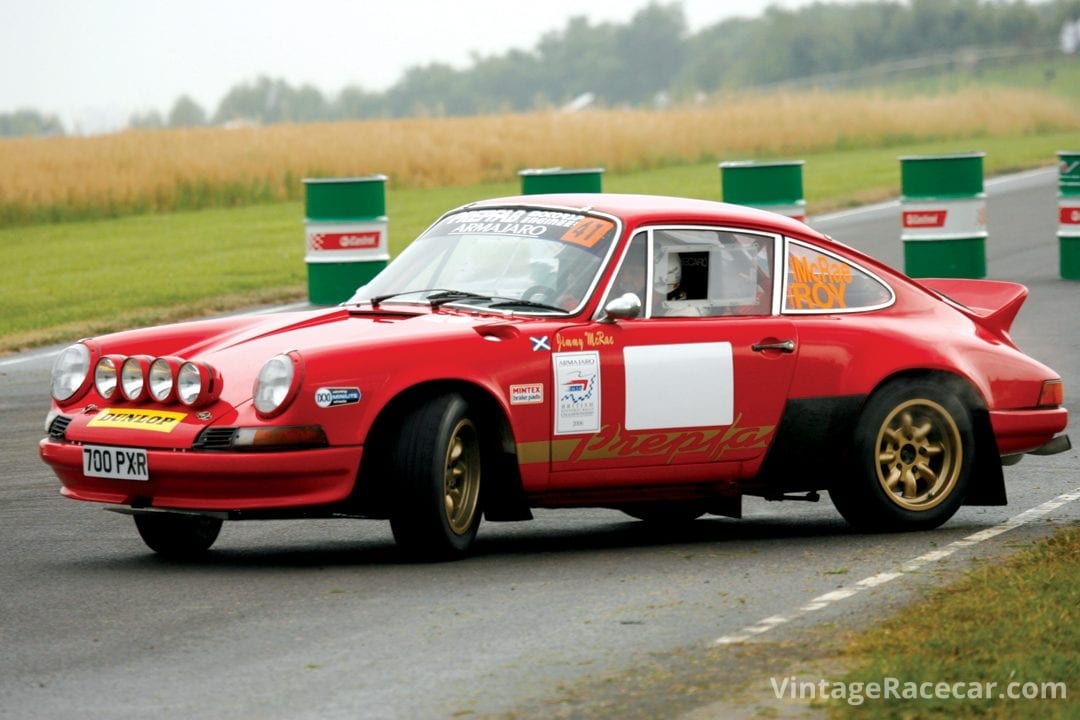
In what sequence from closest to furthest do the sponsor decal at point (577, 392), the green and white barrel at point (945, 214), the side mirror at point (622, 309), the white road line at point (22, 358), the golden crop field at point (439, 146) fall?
the sponsor decal at point (577, 392) → the side mirror at point (622, 309) → the white road line at point (22, 358) → the green and white barrel at point (945, 214) → the golden crop field at point (439, 146)

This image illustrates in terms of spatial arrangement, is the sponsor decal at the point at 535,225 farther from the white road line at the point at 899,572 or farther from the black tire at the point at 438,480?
the white road line at the point at 899,572

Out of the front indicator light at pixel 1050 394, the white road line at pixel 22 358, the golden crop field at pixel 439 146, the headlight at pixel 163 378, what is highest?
the golden crop field at pixel 439 146

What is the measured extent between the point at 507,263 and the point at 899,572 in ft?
6.42

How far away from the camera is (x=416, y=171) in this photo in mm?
34531

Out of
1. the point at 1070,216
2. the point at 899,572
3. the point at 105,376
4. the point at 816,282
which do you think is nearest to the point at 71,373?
the point at 105,376

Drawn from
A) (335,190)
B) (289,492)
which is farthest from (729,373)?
(335,190)

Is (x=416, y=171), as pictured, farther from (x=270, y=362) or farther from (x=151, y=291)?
(x=270, y=362)

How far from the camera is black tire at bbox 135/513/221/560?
7.97 meters

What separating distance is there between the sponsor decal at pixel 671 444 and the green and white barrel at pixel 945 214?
10776 mm

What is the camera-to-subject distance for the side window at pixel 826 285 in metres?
8.45

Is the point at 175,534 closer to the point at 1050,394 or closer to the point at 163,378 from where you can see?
the point at 163,378

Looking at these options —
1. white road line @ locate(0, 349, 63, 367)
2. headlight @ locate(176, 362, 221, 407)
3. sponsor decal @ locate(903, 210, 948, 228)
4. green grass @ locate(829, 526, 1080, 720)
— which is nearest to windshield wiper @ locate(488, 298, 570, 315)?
headlight @ locate(176, 362, 221, 407)

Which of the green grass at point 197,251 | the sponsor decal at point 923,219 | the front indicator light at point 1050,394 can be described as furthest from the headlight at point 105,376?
the sponsor decal at point 923,219

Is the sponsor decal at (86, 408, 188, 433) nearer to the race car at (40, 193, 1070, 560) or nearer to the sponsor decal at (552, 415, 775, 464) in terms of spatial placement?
the race car at (40, 193, 1070, 560)
